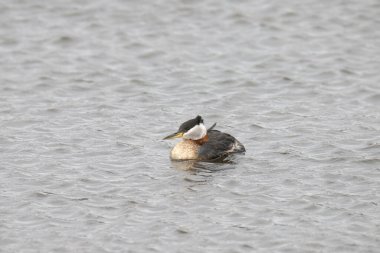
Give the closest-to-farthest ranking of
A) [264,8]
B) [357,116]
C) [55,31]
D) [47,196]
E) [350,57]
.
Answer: [47,196] < [357,116] < [350,57] < [55,31] < [264,8]

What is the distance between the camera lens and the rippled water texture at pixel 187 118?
13.4m

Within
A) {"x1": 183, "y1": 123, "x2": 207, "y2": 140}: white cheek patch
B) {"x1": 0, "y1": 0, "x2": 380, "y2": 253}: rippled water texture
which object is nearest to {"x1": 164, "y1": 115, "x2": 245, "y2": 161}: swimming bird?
{"x1": 183, "y1": 123, "x2": 207, "y2": 140}: white cheek patch

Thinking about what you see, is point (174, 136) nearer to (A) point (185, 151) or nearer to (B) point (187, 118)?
(A) point (185, 151)

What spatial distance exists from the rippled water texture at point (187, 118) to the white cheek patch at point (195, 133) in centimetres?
59

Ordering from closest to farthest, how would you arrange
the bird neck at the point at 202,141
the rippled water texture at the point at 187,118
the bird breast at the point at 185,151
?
the rippled water texture at the point at 187,118 < the bird breast at the point at 185,151 < the bird neck at the point at 202,141

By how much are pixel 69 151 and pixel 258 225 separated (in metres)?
4.62

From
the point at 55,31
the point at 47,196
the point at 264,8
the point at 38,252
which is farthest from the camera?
the point at 264,8

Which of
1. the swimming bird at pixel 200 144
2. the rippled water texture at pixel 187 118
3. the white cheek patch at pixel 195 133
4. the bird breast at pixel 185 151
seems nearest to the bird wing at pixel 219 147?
the swimming bird at pixel 200 144

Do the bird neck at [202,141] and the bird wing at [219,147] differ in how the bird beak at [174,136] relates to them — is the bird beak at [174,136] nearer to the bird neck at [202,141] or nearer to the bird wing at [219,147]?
the bird neck at [202,141]

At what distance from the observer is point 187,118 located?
18.4 m

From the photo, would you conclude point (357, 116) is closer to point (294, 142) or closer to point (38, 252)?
point (294, 142)

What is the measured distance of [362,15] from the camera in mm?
24016

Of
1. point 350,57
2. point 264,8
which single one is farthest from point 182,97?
point 264,8

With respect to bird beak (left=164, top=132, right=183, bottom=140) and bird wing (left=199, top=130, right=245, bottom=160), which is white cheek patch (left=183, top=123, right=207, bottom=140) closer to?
bird beak (left=164, top=132, right=183, bottom=140)
